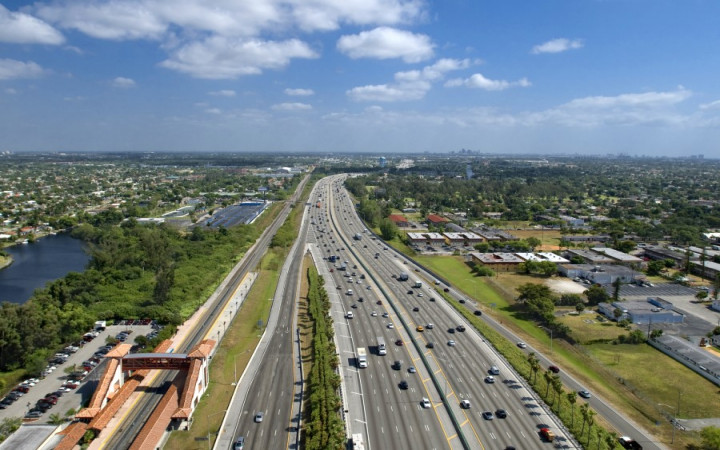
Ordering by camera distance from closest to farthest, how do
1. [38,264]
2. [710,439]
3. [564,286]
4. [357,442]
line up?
[710,439], [357,442], [564,286], [38,264]

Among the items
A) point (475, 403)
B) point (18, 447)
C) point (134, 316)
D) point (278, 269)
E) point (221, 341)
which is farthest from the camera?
point (278, 269)

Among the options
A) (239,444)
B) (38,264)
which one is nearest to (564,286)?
(239,444)

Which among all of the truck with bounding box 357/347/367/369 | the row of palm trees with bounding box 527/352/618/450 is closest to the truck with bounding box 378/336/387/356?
the truck with bounding box 357/347/367/369

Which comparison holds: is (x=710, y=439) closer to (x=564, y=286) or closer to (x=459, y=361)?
(x=459, y=361)

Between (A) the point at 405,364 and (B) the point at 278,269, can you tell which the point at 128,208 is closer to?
(B) the point at 278,269

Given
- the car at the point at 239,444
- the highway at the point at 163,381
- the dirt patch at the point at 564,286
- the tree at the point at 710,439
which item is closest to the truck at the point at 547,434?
the tree at the point at 710,439

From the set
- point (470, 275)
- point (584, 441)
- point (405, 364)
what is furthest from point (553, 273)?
point (584, 441)

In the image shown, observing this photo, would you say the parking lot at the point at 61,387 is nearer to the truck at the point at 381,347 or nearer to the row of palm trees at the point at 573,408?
the truck at the point at 381,347
